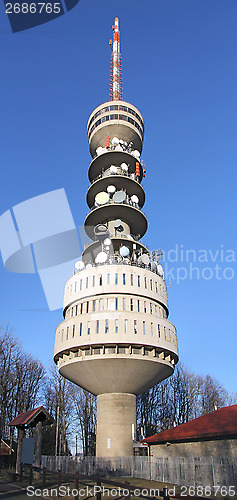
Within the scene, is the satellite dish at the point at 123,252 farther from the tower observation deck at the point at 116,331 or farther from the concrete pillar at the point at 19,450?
the concrete pillar at the point at 19,450

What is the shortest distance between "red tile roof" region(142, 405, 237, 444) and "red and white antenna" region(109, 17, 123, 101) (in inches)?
1854

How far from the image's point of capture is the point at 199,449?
22781 millimetres

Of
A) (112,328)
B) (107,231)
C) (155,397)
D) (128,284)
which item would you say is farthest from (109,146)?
(155,397)

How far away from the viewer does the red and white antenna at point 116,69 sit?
56.1 metres

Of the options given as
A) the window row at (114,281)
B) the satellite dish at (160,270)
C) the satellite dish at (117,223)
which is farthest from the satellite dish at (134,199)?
the window row at (114,281)

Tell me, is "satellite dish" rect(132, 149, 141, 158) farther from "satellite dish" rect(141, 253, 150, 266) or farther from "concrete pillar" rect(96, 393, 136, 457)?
"concrete pillar" rect(96, 393, 136, 457)

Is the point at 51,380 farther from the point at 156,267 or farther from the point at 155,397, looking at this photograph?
the point at 156,267

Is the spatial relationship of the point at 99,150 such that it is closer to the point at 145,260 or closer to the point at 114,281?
the point at 145,260

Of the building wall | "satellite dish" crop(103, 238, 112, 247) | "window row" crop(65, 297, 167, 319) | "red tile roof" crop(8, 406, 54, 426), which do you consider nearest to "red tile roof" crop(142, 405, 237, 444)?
the building wall

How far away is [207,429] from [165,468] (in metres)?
4.40

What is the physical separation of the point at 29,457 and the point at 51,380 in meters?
35.1

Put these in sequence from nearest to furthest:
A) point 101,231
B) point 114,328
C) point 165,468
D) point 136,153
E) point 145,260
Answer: point 165,468, point 114,328, point 145,260, point 101,231, point 136,153

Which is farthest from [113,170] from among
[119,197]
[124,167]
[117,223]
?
[117,223]

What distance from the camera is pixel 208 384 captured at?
62.6 meters
